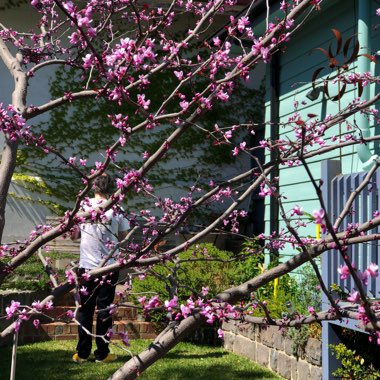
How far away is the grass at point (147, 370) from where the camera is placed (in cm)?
623

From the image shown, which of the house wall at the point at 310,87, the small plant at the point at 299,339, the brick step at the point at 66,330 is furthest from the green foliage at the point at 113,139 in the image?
the small plant at the point at 299,339

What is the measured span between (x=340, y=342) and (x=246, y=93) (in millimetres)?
8132

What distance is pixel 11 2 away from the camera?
39.7ft

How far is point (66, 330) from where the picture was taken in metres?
7.96

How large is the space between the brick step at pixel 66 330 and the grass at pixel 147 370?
18 centimetres

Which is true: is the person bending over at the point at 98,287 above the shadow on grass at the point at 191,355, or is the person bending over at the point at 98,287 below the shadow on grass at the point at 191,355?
above

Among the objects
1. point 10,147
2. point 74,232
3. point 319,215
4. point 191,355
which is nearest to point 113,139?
point 191,355

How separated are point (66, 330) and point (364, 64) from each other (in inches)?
173

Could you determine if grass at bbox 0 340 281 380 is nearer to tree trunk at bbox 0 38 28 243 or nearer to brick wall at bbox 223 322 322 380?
brick wall at bbox 223 322 322 380

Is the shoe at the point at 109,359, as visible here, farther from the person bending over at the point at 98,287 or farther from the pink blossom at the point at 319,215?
the pink blossom at the point at 319,215

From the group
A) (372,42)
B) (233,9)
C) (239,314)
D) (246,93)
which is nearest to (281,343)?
(372,42)

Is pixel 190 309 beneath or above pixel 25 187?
beneath

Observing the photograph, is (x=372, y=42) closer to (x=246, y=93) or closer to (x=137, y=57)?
(x=137, y=57)

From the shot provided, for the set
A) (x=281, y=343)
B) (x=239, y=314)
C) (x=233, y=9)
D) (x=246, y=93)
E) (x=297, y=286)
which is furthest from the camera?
(x=246, y=93)
